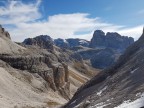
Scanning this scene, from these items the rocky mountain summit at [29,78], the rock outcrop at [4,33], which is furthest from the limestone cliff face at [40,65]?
the rock outcrop at [4,33]

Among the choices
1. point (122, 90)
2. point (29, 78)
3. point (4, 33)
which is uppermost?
point (4, 33)

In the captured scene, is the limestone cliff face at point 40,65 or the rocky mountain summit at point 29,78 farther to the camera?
the limestone cliff face at point 40,65

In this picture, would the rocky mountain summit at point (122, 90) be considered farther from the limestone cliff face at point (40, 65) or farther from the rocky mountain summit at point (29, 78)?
the limestone cliff face at point (40, 65)

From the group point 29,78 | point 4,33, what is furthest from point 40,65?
point 4,33

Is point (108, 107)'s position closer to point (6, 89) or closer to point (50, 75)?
point (6, 89)

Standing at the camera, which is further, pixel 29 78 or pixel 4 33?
pixel 4 33

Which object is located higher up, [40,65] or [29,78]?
[40,65]

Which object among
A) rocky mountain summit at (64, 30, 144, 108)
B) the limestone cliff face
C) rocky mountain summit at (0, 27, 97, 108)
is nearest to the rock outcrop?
rocky mountain summit at (0, 27, 97, 108)

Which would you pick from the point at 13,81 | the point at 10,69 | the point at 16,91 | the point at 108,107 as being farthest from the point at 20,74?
the point at 108,107

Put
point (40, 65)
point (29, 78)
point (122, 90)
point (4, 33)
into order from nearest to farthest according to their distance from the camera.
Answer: point (122, 90), point (29, 78), point (40, 65), point (4, 33)

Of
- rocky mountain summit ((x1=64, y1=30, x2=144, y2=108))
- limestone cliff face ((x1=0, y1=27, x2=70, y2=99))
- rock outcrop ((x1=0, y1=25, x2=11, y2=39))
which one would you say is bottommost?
rocky mountain summit ((x1=64, y1=30, x2=144, y2=108))

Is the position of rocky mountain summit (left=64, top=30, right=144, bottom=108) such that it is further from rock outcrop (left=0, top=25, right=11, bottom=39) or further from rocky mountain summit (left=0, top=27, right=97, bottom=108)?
rock outcrop (left=0, top=25, right=11, bottom=39)

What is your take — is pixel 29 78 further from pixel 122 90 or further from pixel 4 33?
pixel 122 90

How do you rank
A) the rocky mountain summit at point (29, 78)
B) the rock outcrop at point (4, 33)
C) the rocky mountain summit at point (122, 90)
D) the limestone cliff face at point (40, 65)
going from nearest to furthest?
the rocky mountain summit at point (122, 90) → the rocky mountain summit at point (29, 78) → the limestone cliff face at point (40, 65) → the rock outcrop at point (4, 33)
